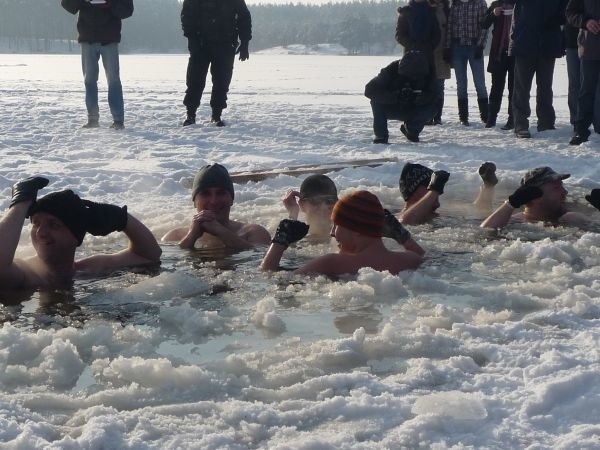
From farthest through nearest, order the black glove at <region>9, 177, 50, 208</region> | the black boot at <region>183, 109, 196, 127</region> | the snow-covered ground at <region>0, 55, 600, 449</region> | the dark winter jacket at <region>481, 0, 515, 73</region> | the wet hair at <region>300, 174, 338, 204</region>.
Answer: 1. the black boot at <region>183, 109, 196, 127</region>
2. the dark winter jacket at <region>481, 0, 515, 73</region>
3. the wet hair at <region>300, 174, 338, 204</region>
4. the black glove at <region>9, 177, 50, 208</region>
5. the snow-covered ground at <region>0, 55, 600, 449</region>

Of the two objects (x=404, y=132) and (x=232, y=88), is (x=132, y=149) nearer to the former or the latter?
(x=404, y=132)

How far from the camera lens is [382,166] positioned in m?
8.23

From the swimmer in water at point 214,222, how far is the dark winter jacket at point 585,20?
14.5 feet

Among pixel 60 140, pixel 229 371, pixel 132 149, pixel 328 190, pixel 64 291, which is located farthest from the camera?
pixel 60 140

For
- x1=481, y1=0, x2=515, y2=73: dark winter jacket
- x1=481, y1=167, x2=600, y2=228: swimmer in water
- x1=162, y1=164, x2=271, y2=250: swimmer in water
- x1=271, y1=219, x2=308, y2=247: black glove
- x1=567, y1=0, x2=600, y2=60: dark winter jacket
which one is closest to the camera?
x1=271, y1=219, x2=308, y2=247: black glove

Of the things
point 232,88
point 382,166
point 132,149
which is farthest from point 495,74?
point 232,88

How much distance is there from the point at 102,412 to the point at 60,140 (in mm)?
7935

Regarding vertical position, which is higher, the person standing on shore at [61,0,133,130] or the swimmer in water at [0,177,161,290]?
the person standing on shore at [61,0,133,130]

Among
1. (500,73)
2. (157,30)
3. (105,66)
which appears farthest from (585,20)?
(157,30)

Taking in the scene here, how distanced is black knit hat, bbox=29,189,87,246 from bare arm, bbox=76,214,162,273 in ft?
1.20

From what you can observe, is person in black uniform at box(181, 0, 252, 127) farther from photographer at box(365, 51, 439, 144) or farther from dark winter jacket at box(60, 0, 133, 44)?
photographer at box(365, 51, 439, 144)

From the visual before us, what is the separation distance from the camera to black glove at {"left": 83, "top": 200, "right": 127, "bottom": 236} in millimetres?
4641

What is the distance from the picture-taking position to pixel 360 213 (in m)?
4.74

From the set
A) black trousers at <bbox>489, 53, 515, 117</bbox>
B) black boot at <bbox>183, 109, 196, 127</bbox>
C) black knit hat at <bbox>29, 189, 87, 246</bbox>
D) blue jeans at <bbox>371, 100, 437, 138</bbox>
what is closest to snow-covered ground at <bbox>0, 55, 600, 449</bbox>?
black knit hat at <bbox>29, 189, 87, 246</bbox>
